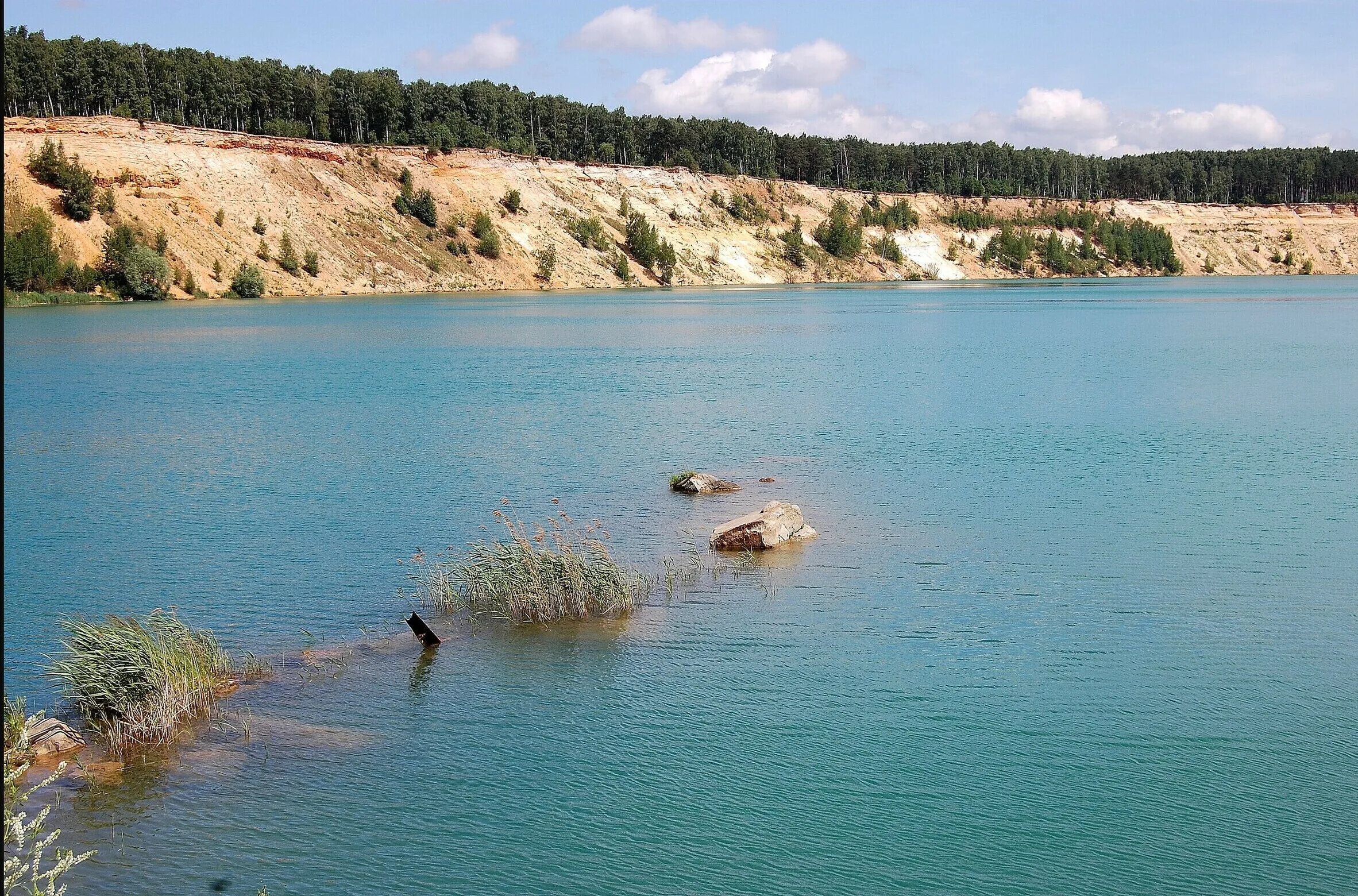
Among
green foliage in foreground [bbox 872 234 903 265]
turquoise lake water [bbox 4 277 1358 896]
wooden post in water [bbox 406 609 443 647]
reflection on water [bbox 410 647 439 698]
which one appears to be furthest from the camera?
green foliage in foreground [bbox 872 234 903 265]

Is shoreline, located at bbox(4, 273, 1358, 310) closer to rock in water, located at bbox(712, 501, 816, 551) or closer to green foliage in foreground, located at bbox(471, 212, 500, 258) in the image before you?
green foliage in foreground, located at bbox(471, 212, 500, 258)

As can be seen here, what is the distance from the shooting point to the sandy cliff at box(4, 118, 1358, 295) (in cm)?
9906

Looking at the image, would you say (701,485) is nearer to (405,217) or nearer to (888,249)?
(405,217)

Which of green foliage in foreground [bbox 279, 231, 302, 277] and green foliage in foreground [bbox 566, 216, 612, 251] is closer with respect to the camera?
green foliage in foreground [bbox 279, 231, 302, 277]

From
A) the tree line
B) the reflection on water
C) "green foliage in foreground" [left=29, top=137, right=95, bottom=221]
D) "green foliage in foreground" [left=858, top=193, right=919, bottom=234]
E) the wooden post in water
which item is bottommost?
the reflection on water


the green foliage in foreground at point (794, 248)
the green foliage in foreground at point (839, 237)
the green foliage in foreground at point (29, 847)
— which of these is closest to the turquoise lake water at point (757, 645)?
the green foliage in foreground at point (29, 847)

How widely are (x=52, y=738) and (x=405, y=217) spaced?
111 m

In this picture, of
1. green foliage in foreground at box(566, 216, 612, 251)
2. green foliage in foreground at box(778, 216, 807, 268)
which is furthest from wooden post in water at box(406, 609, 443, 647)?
green foliage in foreground at box(778, 216, 807, 268)

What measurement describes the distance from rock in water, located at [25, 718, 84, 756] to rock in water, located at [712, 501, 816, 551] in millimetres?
10033

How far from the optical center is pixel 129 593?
55.8ft

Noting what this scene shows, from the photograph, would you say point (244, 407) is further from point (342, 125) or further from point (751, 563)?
point (342, 125)

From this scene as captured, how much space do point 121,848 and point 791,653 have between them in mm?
7714

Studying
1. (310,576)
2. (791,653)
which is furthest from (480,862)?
(310,576)

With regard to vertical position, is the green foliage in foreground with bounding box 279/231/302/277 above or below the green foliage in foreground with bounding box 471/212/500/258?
below
